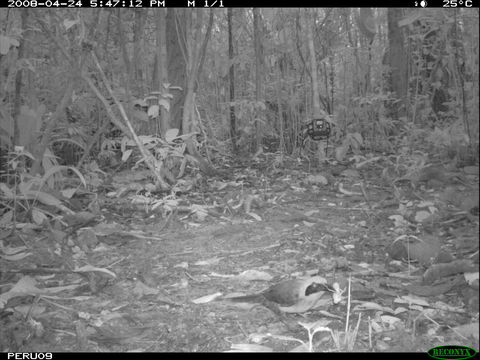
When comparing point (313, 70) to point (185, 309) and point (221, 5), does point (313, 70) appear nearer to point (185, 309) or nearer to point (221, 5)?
point (221, 5)

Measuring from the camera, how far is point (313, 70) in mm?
3586

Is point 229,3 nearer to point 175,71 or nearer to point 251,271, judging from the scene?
point 251,271

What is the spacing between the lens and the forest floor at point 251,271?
5.62 feet

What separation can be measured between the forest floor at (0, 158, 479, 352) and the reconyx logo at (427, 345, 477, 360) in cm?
6

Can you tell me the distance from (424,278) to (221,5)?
1.53 metres

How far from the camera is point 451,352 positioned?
57.8 inches

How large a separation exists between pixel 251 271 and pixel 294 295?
0.37 metres

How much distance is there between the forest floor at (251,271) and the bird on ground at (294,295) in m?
0.04

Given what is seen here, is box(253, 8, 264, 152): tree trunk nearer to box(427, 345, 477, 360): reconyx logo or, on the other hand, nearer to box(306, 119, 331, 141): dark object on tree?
box(306, 119, 331, 141): dark object on tree

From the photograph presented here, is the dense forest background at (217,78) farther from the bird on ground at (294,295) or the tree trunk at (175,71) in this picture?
the bird on ground at (294,295)

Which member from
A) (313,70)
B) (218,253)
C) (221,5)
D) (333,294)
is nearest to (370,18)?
(221,5)

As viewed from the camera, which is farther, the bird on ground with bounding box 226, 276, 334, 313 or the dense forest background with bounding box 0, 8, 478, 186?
the dense forest background with bounding box 0, 8, 478, 186

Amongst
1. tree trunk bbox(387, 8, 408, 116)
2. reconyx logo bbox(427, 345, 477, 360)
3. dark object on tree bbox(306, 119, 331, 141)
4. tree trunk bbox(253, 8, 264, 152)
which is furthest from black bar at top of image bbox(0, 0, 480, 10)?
tree trunk bbox(253, 8, 264, 152)

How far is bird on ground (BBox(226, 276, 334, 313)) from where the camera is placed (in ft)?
6.23
